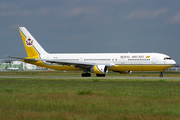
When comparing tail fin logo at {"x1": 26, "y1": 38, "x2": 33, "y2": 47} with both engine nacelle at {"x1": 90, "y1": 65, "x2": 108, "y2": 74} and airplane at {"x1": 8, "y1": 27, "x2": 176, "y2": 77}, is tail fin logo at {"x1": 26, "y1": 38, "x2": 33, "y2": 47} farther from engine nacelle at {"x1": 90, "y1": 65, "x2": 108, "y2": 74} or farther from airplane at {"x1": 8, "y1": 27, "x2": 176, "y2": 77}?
engine nacelle at {"x1": 90, "y1": 65, "x2": 108, "y2": 74}

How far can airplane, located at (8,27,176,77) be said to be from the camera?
46625 millimetres

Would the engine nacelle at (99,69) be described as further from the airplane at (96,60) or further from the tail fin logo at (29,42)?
the tail fin logo at (29,42)

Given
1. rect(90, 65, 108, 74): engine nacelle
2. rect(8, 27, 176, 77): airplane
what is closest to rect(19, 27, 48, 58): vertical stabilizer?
rect(8, 27, 176, 77): airplane

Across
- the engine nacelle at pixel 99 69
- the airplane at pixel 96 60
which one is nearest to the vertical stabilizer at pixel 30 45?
the airplane at pixel 96 60

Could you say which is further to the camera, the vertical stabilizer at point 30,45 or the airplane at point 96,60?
the vertical stabilizer at point 30,45

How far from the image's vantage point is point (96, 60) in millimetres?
49969

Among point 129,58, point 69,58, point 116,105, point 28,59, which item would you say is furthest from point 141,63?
point 116,105

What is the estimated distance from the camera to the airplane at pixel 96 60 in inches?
1836

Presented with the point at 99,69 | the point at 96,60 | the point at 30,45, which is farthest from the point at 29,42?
the point at 99,69

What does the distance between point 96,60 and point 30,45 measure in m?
14.0

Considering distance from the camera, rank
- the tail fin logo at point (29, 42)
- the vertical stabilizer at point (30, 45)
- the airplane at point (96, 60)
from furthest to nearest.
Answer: the tail fin logo at point (29, 42)
the vertical stabilizer at point (30, 45)
the airplane at point (96, 60)

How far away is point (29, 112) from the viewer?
11773mm

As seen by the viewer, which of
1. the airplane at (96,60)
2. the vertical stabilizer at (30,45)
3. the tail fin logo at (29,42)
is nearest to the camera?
the airplane at (96,60)

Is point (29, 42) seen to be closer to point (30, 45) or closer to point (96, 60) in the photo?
point (30, 45)
